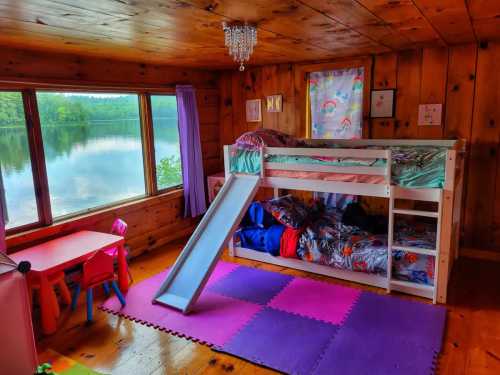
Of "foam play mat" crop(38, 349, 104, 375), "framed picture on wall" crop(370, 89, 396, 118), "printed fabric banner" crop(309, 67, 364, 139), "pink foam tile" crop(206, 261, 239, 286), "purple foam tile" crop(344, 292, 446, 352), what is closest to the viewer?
"foam play mat" crop(38, 349, 104, 375)

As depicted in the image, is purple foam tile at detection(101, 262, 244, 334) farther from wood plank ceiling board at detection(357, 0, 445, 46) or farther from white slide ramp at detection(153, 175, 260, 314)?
wood plank ceiling board at detection(357, 0, 445, 46)

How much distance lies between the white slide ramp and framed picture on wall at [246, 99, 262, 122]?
1327 mm

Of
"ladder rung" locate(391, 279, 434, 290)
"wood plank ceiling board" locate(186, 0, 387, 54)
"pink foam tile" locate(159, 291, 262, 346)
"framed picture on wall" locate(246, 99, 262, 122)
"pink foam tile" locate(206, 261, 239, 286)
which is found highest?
"wood plank ceiling board" locate(186, 0, 387, 54)

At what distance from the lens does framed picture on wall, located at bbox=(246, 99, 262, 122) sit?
4.87m

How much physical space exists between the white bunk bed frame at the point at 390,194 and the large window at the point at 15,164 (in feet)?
5.89

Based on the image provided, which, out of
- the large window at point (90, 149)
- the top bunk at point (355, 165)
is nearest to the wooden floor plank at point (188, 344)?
the top bunk at point (355, 165)

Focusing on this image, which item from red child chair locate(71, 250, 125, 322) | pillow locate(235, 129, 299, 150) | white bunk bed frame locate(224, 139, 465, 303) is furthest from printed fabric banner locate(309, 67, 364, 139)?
red child chair locate(71, 250, 125, 322)

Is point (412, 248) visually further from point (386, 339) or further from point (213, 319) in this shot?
point (213, 319)

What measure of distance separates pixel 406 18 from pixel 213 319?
2449 millimetres

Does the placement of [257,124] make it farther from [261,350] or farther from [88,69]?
[261,350]

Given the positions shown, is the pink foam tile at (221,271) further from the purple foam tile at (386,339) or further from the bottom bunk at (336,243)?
the purple foam tile at (386,339)

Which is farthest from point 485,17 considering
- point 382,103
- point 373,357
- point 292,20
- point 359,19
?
point 373,357

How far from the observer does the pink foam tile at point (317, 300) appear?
286 centimetres

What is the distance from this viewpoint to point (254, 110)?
491 centimetres
